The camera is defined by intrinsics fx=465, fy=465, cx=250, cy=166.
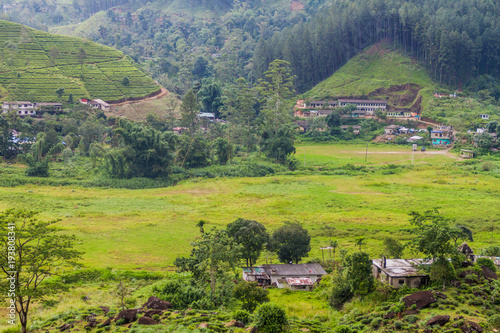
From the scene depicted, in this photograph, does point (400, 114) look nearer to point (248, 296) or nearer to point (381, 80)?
point (381, 80)

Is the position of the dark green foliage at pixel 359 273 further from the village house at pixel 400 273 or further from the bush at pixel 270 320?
the bush at pixel 270 320

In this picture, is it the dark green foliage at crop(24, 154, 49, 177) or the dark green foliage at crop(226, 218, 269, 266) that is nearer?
the dark green foliage at crop(226, 218, 269, 266)

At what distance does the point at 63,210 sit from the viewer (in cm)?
4459

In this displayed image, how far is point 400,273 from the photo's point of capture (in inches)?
967

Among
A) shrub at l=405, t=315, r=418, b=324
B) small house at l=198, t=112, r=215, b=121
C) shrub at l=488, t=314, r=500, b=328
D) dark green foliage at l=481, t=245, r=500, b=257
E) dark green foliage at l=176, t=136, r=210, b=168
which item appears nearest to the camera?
shrub at l=488, t=314, r=500, b=328

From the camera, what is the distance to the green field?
37250 mm

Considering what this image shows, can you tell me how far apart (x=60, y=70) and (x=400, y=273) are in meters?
80.5

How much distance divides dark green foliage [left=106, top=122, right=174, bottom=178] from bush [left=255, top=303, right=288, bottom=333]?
1624 inches

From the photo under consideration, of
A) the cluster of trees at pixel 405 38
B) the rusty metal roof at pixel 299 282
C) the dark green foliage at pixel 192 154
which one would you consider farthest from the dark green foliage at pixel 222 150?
the cluster of trees at pixel 405 38

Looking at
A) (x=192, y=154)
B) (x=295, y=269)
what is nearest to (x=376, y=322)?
(x=295, y=269)

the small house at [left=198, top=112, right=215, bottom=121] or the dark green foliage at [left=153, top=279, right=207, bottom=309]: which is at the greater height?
the small house at [left=198, top=112, right=215, bottom=121]

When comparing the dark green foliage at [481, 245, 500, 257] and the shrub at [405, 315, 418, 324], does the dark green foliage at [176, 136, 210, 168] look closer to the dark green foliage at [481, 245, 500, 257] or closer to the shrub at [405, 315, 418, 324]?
the dark green foliage at [481, 245, 500, 257]

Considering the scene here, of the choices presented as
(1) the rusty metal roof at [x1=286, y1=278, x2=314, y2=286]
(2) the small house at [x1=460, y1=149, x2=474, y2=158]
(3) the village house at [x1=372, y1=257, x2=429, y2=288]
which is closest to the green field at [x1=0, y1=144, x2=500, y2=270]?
(2) the small house at [x1=460, y1=149, x2=474, y2=158]

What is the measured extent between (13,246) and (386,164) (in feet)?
181
